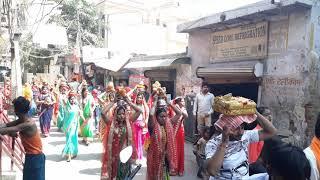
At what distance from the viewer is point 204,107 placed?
11.2 m

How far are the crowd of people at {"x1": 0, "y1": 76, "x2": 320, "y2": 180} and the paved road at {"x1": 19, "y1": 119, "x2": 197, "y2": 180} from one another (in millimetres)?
272

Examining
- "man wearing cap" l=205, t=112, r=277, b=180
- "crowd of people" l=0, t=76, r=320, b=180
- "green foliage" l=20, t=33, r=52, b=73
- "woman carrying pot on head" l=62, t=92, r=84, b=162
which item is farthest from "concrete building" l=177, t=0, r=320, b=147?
"green foliage" l=20, t=33, r=52, b=73

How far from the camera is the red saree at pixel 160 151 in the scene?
543 centimetres

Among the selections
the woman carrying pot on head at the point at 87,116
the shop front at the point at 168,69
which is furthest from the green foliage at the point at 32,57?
the woman carrying pot on head at the point at 87,116

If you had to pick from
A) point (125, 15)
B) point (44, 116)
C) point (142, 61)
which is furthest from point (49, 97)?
point (125, 15)

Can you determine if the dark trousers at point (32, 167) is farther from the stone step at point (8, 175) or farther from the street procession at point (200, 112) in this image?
the stone step at point (8, 175)

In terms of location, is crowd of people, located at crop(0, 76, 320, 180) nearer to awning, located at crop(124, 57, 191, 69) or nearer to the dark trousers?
the dark trousers

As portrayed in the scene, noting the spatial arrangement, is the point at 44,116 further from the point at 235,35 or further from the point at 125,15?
the point at 125,15

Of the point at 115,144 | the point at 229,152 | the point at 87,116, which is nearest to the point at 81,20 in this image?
the point at 87,116

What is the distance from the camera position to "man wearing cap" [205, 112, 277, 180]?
2.96 metres

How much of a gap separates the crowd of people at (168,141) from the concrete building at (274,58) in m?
1.15

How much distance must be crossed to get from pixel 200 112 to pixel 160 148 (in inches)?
237

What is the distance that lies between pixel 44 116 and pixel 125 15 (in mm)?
17570

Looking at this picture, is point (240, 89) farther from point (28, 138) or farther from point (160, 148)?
point (28, 138)
